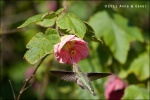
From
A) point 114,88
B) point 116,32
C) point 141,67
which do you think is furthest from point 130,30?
point 114,88

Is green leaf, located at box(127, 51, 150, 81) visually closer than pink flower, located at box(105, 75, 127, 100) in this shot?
No

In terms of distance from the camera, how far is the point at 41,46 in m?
1.32

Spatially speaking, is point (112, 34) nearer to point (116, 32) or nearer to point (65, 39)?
point (116, 32)

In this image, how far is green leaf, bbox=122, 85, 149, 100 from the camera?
197 centimetres

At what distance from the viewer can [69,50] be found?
1.35 metres

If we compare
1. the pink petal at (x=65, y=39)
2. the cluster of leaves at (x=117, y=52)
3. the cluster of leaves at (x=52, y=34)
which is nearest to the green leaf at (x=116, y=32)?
the cluster of leaves at (x=117, y=52)

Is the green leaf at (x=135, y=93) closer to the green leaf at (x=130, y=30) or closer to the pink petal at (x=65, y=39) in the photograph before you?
the green leaf at (x=130, y=30)

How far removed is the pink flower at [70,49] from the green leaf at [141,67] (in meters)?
0.89

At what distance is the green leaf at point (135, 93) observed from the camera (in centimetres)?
197

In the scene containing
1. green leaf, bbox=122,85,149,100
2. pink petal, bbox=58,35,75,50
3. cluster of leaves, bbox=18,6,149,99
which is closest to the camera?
pink petal, bbox=58,35,75,50

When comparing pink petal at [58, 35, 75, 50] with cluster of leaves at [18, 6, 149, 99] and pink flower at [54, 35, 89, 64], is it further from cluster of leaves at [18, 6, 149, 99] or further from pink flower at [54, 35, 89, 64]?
cluster of leaves at [18, 6, 149, 99]

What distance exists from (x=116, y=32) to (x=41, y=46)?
90cm

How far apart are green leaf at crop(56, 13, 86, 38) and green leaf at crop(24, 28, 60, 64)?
0.12ft

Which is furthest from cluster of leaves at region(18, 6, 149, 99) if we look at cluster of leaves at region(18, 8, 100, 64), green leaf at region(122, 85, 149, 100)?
cluster of leaves at region(18, 8, 100, 64)
